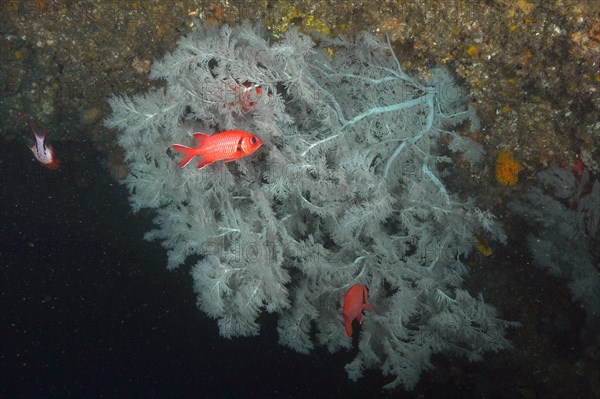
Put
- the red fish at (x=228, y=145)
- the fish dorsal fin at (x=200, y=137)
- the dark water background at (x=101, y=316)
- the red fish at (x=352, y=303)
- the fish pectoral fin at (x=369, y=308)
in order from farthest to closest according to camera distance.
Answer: the dark water background at (x=101, y=316)
the fish pectoral fin at (x=369, y=308)
the red fish at (x=352, y=303)
the fish dorsal fin at (x=200, y=137)
the red fish at (x=228, y=145)

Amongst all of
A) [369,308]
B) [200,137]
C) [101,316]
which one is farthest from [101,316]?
[369,308]

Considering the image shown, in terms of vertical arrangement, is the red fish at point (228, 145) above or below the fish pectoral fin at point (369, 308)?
above

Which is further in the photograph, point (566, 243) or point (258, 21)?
point (258, 21)

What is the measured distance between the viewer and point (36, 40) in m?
4.45

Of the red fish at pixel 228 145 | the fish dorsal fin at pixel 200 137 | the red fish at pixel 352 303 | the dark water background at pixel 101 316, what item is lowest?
the dark water background at pixel 101 316

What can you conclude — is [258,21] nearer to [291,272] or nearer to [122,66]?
[122,66]

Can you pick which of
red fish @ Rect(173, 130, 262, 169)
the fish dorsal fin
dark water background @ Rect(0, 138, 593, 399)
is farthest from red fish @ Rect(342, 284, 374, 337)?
dark water background @ Rect(0, 138, 593, 399)

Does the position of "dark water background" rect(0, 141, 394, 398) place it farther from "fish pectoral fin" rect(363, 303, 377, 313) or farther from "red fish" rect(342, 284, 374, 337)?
"red fish" rect(342, 284, 374, 337)

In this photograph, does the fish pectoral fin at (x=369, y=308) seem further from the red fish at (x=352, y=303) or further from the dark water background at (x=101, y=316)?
the dark water background at (x=101, y=316)

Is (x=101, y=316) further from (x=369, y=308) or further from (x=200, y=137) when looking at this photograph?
(x=369, y=308)

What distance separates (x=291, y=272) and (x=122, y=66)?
326 centimetres

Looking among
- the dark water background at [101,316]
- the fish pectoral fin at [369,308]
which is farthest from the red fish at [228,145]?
the dark water background at [101,316]

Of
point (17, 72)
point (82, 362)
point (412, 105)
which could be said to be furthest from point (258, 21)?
point (82, 362)

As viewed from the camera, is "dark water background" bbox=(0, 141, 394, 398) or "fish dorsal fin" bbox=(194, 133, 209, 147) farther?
"dark water background" bbox=(0, 141, 394, 398)
